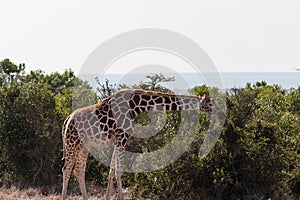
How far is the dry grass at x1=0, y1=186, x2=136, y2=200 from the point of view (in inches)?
450

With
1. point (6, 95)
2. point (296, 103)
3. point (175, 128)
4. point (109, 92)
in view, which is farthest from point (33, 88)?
point (296, 103)

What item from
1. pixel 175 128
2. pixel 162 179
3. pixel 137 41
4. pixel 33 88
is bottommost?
pixel 162 179

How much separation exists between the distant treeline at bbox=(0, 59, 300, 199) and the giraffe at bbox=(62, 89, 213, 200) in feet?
2.41

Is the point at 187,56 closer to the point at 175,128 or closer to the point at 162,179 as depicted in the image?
the point at 175,128

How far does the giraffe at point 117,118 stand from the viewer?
10.2 meters

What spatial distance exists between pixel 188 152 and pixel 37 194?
353 centimetres

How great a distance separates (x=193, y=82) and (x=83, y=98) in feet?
8.65

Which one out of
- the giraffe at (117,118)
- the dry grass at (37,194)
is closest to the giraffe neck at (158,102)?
the giraffe at (117,118)

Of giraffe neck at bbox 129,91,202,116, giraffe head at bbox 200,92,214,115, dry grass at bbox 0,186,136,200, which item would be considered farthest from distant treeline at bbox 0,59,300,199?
giraffe neck at bbox 129,91,202,116

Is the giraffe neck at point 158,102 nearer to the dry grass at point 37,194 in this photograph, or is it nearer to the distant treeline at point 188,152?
the distant treeline at point 188,152

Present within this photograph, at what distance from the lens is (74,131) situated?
34.6ft

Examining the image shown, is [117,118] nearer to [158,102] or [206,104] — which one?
[158,102]

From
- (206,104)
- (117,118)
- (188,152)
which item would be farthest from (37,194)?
(206,104)

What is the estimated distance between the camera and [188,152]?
10.4 m
